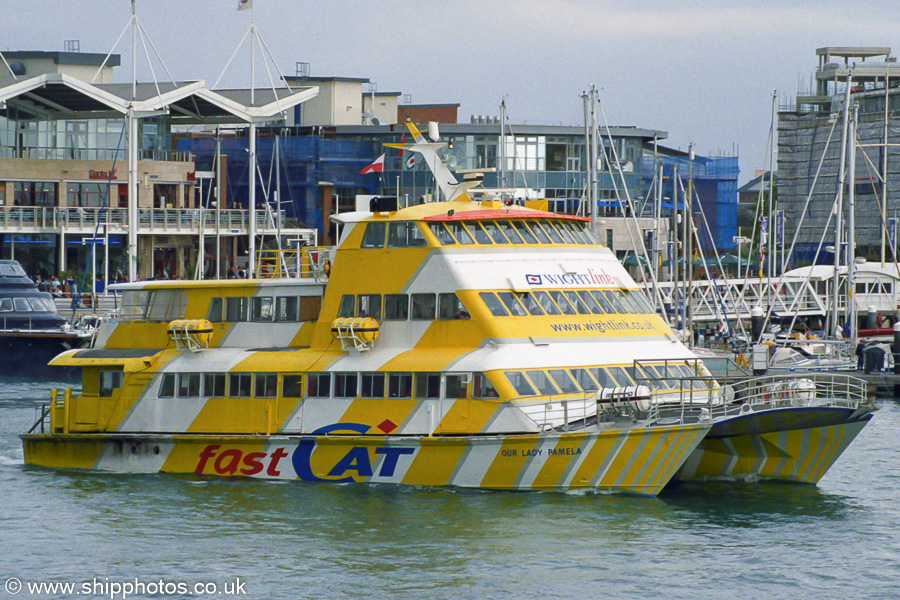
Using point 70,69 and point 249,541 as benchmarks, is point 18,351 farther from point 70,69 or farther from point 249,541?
point 249,541

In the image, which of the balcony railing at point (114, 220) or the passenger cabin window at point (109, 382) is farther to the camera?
the balcony railing at point (114, 220)

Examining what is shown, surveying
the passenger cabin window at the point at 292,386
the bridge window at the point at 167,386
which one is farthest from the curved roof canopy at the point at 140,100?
the passenger cabin window at the point at 292,386

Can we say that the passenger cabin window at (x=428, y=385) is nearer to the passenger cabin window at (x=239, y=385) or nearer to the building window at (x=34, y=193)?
the passenger cabin window at (x=239, y=385)

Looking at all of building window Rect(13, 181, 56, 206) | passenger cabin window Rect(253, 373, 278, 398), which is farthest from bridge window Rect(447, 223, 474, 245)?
building window Rect(13, 181, 56, 206)

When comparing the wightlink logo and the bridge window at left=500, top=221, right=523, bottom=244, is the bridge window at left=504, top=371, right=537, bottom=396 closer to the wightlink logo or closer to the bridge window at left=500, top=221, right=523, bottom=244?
the wightlink logo

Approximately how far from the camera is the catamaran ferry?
22.2 metres

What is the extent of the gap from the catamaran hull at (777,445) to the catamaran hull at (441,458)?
132 cm

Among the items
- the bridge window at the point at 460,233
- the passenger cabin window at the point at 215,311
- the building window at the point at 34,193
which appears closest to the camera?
the bridge window at the point at 460,233

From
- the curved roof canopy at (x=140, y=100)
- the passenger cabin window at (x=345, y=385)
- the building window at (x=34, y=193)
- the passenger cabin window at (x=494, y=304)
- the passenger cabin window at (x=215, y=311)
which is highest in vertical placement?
the curved roof canopy at (x=140, y=100)

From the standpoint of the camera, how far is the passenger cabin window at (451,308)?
23.5 meters

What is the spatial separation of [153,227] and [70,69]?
1265 centimetres

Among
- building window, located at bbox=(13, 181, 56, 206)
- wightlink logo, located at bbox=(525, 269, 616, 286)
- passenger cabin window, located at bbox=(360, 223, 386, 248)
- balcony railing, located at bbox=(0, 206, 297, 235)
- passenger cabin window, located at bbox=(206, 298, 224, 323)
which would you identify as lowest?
passenger cabin window, located at bbox=(206, 298, 224, 323)

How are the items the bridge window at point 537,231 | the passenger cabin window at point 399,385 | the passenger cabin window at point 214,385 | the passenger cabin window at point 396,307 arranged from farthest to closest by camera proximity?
the passenger cabin window at point 214,385, the bridge window at point 537,231, the passenger cabin window at point 396,307, the passenger cabin window at point 399,385

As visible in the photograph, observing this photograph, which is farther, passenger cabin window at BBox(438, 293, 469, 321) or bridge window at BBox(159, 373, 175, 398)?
bridge window at BBox(159, 373, 175, 398)
